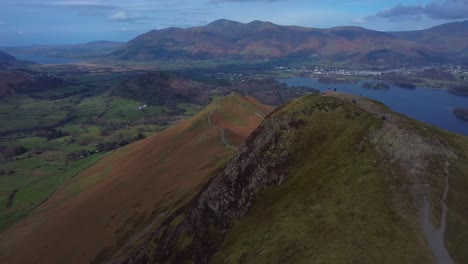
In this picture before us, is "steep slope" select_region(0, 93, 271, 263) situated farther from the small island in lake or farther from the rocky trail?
the small island in lake

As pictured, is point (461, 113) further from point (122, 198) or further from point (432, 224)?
point (432, 224)

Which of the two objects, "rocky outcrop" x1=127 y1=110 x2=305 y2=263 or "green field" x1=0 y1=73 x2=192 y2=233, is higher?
"rocky outcrop" x1=127 y1=110 x2=305 y2=263

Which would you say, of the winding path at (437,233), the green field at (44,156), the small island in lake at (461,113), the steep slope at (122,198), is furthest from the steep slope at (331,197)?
the small island in lake at (461,113)

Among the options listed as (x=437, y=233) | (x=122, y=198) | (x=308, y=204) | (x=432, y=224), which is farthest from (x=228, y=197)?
(x=122, y=198)

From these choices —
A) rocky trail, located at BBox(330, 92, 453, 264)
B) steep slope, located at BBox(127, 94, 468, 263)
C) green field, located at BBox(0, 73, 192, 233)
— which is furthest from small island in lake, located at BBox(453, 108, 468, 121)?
rocky trail, located at BBox(330, 92, 453, 264)

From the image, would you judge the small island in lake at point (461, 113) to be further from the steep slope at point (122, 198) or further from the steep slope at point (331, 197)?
the steep slope at point (331, 197)

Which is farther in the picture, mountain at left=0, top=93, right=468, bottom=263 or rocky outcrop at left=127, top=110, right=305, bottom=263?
rocky outcrop at left=127, top=110, right=305, bottom=263
